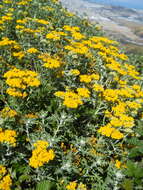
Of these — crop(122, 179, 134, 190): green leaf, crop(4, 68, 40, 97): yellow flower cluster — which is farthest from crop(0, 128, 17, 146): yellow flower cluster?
crop(122, 179, 134, 190): green leaf

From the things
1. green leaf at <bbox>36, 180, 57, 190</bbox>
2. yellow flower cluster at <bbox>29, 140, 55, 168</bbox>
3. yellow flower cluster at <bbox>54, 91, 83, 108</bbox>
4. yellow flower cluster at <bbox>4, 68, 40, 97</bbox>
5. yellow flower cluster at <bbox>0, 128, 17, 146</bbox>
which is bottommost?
green leaf at <bbox>36, 180, 57, 190</bbox>

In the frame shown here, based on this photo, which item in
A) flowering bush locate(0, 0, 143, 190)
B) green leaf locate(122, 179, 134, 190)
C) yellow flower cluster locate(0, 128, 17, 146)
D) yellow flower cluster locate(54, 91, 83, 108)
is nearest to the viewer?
yellow flower cluster locate(0, 128, 17, 146)

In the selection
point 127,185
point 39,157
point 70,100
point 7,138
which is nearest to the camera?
point 39,157

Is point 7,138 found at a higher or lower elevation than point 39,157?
higher

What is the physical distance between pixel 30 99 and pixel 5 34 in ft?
9.45

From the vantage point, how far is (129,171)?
4480mm

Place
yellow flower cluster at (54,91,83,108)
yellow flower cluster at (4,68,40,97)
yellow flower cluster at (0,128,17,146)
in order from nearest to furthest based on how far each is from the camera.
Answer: yellow flower cluster at (0,128,17,146) → yellow flower cluster at (54,91,83,108) → yellow flower cluster at (4,68,40,97)

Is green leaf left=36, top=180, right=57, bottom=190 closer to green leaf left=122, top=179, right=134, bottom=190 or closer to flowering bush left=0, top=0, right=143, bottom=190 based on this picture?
flowering bush left=0, top=0, right=143, bottom=190

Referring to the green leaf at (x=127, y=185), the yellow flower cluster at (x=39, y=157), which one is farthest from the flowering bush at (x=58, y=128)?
the green leaf at (x=127, y=185)

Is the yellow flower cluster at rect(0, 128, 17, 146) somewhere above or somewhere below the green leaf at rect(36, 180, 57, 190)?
above

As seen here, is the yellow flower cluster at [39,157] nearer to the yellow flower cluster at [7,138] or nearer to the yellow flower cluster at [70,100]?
the yellow flower cluster at [7,138]

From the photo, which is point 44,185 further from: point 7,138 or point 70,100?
point 70,100

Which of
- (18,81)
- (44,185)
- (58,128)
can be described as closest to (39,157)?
(44,185)

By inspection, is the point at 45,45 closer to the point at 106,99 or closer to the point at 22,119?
the point at 106,99
